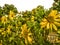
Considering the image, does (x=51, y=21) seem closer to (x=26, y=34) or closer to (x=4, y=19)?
(x=26, y=34)

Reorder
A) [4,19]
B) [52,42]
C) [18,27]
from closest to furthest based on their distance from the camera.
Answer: [52,42]
[18,27]
[4,19]

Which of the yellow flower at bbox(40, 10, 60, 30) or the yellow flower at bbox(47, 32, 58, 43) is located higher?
the yellow flower at bbox(40, 10, 60, 30)

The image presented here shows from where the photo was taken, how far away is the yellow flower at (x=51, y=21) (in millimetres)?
2357

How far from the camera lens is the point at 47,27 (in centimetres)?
235

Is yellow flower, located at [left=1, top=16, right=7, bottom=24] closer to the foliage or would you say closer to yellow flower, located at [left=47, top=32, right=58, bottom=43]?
the foliage

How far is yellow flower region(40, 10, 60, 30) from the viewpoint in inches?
92.8

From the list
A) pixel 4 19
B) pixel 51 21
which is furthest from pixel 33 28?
pixel 4 19

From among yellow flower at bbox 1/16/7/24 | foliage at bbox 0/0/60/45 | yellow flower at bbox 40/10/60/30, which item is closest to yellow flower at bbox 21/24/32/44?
foliage at bbox 0/0/60/45

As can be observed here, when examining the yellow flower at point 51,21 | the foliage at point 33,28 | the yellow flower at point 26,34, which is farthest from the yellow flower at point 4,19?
the yellow flower at point 51,21

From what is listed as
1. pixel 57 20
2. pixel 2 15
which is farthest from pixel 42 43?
pixel 2 15

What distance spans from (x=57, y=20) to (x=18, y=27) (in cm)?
44

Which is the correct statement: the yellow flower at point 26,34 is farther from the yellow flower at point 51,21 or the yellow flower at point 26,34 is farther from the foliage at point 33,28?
the yellow flower at point 51,21

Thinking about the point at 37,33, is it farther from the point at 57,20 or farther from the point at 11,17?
the point at 11,17

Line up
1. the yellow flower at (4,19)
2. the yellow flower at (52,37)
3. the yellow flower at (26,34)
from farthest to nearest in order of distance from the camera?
the yellow flower at (4,19) → the yellow flower at (26,34) → the yellow flower at (52,37)
